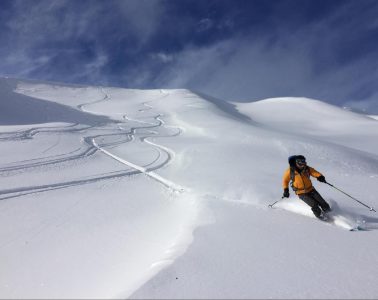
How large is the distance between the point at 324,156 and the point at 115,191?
954cm

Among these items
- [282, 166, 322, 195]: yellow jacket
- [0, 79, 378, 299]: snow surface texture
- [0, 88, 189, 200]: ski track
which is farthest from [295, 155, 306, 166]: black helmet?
[0, 88, 189, 200]: ski track

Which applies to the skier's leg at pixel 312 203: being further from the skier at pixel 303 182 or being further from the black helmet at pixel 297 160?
the black helmet at pixel 297 160

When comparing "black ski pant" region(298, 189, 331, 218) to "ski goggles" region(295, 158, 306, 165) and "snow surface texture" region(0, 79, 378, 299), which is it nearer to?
"snow surface texture" region(0, 79, 378, 299)

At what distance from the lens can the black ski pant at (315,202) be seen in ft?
23.1

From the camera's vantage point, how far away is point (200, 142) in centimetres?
1636

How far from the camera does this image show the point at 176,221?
267 inches

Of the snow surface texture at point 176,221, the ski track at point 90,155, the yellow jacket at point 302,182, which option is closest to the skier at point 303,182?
the yellow jacket at point 302,182

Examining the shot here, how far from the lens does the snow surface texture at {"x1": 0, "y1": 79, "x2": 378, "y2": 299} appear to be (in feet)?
14.4

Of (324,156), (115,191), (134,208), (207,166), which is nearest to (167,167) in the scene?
(207,166)

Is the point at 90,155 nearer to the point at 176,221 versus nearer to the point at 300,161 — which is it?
the point at 176,221

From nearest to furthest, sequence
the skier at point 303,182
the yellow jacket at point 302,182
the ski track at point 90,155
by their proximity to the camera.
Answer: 1. the skier at point 303,182
2. the yellow jacket at point 302,182
3. the ski track at point 90,155

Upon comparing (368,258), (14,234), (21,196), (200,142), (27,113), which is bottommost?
(368,258)

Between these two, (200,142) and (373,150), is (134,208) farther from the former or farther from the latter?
(373,150)

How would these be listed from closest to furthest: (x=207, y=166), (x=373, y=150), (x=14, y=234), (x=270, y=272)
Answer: (x=270, y=272) → (x=14, y=234) → (x=207, y=166) → (x=373, y=150)
